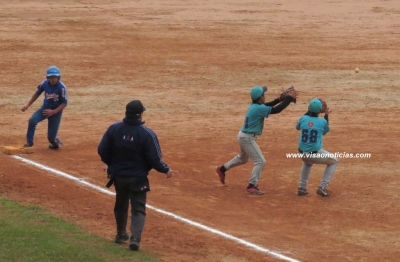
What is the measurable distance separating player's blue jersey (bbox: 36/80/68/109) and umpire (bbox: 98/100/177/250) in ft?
19.4

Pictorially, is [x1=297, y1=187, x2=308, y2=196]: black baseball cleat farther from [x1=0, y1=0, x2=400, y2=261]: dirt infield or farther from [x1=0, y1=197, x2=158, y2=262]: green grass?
[x1=0, y1=197, x2=158, y2=262]: green grass

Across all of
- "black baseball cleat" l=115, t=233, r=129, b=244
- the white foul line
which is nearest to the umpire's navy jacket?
"black baseball cleat" l=115, t=233, r=129, b=244

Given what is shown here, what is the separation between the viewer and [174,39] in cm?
3200

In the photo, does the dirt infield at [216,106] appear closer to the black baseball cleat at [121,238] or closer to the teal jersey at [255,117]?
the black baseball cleat at [121,238]

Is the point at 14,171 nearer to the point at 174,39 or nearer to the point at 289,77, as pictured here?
the point at 289,77

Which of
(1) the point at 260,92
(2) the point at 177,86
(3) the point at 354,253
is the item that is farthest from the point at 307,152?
(2) the point at 177,86

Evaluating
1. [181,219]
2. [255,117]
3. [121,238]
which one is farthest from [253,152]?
[121,238]

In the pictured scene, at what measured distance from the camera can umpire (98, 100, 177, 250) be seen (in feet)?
35.9

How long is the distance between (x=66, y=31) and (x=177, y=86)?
9902 millimetres

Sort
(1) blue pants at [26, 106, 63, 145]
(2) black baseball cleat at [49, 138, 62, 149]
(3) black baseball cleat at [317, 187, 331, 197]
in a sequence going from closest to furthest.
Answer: (3) black baseball cleat at [317, 187, 331, 197] < (1) blue pants at [26, 106, 63, 145] < (2) black baseball cleat at [49, 138, 62, 149]

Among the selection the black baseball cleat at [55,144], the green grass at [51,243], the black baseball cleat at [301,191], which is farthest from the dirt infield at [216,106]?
the green grass at [51,243]

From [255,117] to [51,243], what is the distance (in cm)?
462

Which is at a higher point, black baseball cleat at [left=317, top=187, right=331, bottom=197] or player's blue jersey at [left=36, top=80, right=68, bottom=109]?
player's blue jersey at [left=36, top=80, right=68, bottom=109]

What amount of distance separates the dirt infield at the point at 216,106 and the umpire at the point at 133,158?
0.69 m
